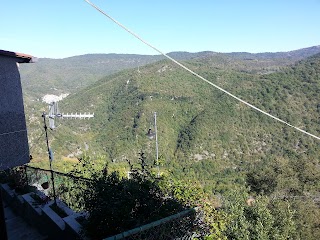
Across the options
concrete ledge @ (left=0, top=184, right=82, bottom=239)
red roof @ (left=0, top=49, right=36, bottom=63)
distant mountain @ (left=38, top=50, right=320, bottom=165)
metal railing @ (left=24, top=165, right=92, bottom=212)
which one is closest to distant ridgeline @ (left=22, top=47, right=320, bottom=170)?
distant mountain @ (left=38, top=50, right=320, bottom=165)

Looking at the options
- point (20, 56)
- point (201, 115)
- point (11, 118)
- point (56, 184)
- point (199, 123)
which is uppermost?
point (20, 56)

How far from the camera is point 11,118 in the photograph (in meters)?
5.01

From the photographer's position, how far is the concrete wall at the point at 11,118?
4.88m

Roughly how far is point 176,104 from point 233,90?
1775 cm

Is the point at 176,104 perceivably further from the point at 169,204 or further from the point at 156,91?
the point at 169,204

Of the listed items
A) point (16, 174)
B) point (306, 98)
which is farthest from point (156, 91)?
point (16, 174)

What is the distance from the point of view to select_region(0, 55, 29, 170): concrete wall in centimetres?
488

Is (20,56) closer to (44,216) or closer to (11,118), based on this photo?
(11,118)

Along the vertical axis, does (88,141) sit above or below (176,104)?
below

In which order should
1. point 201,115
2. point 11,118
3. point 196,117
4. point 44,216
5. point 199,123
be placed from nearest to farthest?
point 44,216 < point 11,118 < point 199,123 < point 201,115 < point 196,117

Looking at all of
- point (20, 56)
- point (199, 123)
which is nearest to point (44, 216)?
point (20, 56)

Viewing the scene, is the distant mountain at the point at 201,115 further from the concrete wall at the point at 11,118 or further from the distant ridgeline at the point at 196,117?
the concrete wall at the point at 11,118

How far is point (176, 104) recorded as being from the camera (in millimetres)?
92562

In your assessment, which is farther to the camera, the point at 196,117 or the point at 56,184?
the point at 196,117
